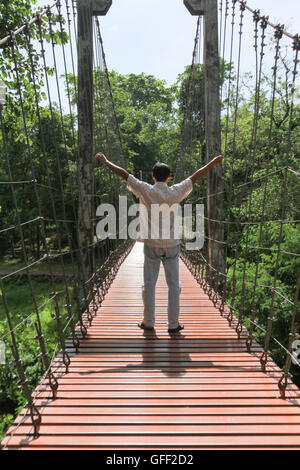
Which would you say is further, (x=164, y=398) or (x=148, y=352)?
(x=148, y=352)

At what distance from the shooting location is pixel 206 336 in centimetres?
205

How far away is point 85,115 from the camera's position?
10.6ft

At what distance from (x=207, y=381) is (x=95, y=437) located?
0.54 metres

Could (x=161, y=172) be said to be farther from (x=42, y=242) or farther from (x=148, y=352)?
(x=42, y=242)

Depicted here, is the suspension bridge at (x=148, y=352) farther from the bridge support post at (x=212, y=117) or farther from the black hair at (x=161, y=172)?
the black hair at (x=161, y=172)

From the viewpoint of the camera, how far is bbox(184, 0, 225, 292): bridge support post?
122 inches

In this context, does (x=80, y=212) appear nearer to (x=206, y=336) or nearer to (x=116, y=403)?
(x=206, y=336)

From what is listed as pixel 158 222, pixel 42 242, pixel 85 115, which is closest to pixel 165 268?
pixel 158 222

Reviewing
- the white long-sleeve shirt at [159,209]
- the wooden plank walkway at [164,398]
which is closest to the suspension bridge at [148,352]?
the wooden plank walkway at [164,398]

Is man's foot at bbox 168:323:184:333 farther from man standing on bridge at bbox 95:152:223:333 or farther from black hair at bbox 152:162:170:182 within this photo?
black hair at bbox 152:162:170:182

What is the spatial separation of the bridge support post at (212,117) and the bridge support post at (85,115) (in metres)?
0.83

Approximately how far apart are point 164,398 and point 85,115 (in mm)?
2509

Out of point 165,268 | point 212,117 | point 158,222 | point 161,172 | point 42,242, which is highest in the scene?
point 212,117

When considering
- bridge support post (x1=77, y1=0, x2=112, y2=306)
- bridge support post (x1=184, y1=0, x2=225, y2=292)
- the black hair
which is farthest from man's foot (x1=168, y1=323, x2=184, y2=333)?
bridge support post (x1=77, y1=0, x2=112, y2=306)
